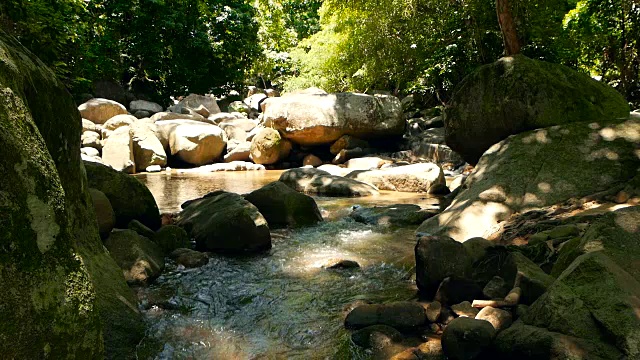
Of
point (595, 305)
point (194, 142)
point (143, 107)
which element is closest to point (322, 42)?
point (143, 107)

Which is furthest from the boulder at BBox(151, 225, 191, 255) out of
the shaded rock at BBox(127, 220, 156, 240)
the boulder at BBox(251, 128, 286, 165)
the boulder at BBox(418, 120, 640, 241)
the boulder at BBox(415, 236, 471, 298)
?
the boulder at BBox(251, 128, 286, 165)

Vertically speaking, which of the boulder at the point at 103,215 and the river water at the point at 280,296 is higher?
the boulder at the point at 103,215

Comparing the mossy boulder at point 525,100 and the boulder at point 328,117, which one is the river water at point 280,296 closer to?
the mossy boulder at point 525,100

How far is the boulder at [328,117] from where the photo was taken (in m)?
17.5

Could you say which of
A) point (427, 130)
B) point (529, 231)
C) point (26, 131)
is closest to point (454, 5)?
point (427, 130)

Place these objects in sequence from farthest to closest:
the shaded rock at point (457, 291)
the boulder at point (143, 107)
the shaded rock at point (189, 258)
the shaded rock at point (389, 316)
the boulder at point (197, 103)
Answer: the boulder at point (197, 103), the boulder at point (143, 107), the shaded rock at point (189, 258), the shaded rock at point (457, 291), the shaded rock at point (389, 316)

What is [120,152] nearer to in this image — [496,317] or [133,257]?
[133,257]

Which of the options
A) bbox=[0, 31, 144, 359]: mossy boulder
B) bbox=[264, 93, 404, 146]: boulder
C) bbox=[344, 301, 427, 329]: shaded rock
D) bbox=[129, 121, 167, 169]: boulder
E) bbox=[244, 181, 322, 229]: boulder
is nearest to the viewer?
bbox=[0, 31, 144, 359]: mossy boulder

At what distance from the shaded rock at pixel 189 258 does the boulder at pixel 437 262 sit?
2.49 metres

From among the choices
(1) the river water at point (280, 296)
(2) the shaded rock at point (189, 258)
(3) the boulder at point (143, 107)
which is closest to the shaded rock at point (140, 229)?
(2) the shaded rock at point (189, 258)

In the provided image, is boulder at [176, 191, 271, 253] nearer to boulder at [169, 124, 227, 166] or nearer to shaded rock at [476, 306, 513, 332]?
shaded rock at [476, 306, 513, 332]

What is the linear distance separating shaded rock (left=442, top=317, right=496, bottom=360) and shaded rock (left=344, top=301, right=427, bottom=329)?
0.45 metres

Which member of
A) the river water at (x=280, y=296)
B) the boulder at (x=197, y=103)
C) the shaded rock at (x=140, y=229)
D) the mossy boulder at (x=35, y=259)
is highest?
the boulder at (x=197, y=103)

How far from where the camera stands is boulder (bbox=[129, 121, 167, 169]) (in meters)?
16.0
